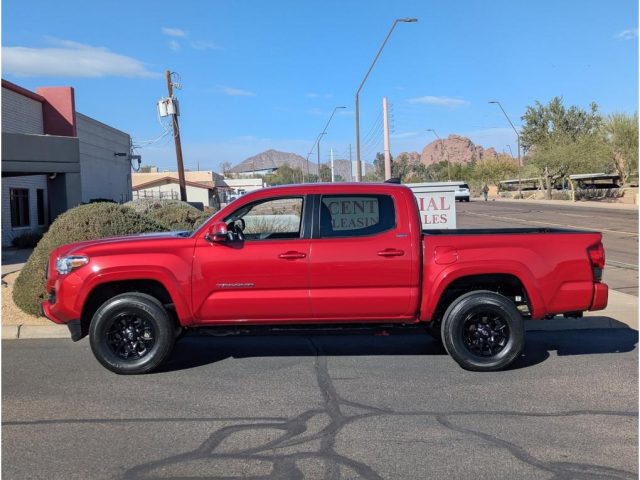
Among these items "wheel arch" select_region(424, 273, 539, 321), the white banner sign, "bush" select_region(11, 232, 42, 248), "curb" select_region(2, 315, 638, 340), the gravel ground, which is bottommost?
"curb" select_region(2, 315, 638, 340)

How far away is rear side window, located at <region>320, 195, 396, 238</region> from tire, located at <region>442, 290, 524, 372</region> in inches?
45.7

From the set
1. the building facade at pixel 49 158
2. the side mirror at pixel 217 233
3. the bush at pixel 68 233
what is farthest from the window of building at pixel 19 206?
the side mirror at pixel 217 233

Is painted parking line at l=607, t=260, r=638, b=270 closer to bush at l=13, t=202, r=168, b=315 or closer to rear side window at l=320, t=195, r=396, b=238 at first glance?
rear side window at l=320, t=195, r=396, b=238

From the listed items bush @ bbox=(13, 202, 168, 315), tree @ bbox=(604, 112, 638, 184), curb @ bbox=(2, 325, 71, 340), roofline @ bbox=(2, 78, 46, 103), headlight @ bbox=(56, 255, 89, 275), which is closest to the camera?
headlight @ bbox=(56, 255, 89, 275)

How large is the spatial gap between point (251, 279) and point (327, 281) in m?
0.79

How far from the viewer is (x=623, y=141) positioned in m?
54.8

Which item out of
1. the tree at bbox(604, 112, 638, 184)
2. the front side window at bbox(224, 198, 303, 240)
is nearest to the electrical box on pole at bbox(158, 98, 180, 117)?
the front side window at bbox(224, 198, 303, 240)

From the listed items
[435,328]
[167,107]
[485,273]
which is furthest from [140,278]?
[167,107]

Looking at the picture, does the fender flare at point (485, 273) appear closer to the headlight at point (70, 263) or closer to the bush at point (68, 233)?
the headlight at point (70, 263)

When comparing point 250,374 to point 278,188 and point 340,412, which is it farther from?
point 278,188

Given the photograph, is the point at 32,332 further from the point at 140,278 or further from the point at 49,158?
the point at 49,158

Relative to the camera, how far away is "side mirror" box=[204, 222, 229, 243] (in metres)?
6.42

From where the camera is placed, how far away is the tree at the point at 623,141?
5403cm

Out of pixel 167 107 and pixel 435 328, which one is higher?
pixel 167 107
